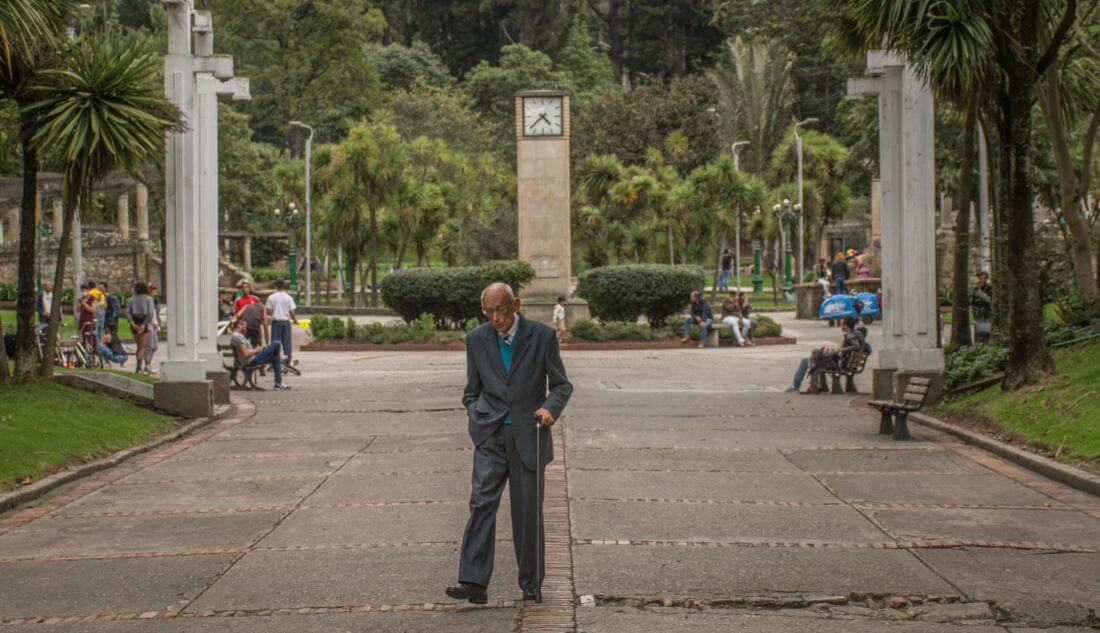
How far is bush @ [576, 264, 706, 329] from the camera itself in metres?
35.5

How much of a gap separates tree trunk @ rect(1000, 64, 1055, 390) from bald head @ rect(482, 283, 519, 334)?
10.2 m

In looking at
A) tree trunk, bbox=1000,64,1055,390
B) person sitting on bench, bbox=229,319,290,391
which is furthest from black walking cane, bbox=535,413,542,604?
person sitting on bench, bbox=229,319,290,391

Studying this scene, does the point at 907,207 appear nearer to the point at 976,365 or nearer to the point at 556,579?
the point at 976,365

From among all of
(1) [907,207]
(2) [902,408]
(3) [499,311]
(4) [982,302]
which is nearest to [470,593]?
(3) [499,311]

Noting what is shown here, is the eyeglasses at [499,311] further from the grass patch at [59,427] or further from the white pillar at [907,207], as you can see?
the white pillar at [907,207]

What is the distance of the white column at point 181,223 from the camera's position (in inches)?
691

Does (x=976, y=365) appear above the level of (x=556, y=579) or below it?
above

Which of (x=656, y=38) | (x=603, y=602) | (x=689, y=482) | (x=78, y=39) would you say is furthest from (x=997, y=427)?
(x=656, y=38)

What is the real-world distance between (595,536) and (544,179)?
1097 inches

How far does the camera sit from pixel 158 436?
51.9 ft

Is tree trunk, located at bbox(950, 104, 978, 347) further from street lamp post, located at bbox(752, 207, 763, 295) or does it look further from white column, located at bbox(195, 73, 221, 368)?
street lamp post, located at bbox(752, 207, 763, 295)

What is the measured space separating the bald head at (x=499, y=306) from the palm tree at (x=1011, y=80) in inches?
365

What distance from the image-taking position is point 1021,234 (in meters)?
16.5

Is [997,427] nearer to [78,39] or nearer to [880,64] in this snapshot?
[880,64]
